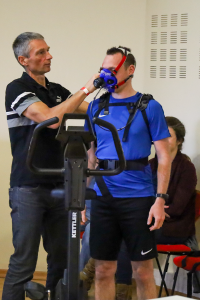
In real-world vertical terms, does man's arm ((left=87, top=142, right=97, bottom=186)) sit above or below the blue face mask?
below

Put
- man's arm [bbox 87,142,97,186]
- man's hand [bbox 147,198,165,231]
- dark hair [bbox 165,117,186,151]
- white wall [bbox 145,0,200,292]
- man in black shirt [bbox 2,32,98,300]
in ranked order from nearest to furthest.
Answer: man's hand [bbox 147,198,165,231], man in black shirt [bbox 2,32,98,300], man's arm [bbox 87,142,97,186], dark hair [bbox 165,117,186,151], white wall [bbox 145,0,200,292]

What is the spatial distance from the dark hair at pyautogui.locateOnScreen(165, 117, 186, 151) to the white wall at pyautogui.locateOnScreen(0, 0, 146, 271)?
2.10ft

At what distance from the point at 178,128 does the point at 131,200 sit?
126cm

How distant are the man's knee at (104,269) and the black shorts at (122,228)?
0.09ft

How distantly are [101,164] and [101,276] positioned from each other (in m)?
0.57

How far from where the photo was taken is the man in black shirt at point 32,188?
1.96m

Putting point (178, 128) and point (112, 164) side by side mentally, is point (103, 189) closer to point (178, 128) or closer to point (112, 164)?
→ point (112, 164)

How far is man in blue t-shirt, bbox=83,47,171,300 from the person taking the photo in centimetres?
189

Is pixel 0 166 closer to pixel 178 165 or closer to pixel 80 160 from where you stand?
pixel 178 165

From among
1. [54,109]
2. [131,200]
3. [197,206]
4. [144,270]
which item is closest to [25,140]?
[54,109]

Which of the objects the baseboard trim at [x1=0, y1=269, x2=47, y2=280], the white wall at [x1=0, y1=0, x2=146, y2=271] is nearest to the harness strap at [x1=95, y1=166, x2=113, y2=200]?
the white wall at [x1=0, y1=0, x2=146, y2=271]

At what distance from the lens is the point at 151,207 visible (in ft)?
6.21

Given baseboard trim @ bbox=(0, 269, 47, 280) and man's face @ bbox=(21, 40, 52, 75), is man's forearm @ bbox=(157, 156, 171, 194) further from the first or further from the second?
baseboard trim @ bbox=(0, 269, 47, 280)

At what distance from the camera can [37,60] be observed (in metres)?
2.17
